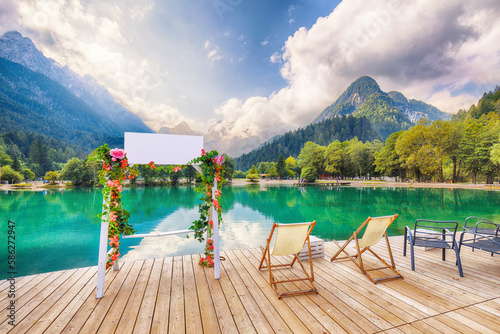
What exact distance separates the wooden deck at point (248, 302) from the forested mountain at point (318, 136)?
341ft

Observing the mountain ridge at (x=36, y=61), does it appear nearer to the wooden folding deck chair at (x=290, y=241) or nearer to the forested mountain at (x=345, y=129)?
the forested mountain at (x=345, y=129)

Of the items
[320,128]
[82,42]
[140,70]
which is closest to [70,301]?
[320,128]

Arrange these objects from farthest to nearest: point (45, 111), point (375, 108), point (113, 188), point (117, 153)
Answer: point (375, 108)
point (45, 111)
point (113, 188)
point (117, 153)

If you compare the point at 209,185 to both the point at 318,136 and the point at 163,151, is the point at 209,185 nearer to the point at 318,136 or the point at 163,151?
the point at 163,151

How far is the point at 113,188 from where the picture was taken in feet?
10.4

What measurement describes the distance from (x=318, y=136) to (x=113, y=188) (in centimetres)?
11138

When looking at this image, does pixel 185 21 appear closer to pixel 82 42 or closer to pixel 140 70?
pixel 140 70

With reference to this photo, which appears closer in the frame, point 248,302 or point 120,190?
point 248,302

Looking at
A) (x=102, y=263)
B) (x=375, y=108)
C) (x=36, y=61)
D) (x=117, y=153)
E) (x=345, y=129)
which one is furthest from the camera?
(x=36, y=61)

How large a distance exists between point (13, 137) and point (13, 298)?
341ft

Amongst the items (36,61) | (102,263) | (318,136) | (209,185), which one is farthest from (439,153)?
(36,61)

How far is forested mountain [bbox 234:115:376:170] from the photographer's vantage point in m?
103

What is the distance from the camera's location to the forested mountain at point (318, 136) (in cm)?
10331

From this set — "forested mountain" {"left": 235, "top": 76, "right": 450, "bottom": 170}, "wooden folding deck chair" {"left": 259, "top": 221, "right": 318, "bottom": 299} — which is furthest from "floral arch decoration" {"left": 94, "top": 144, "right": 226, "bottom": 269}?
"forested mountain" {"left": 235, "top": 76, "right": 450, "bottom": 170}
